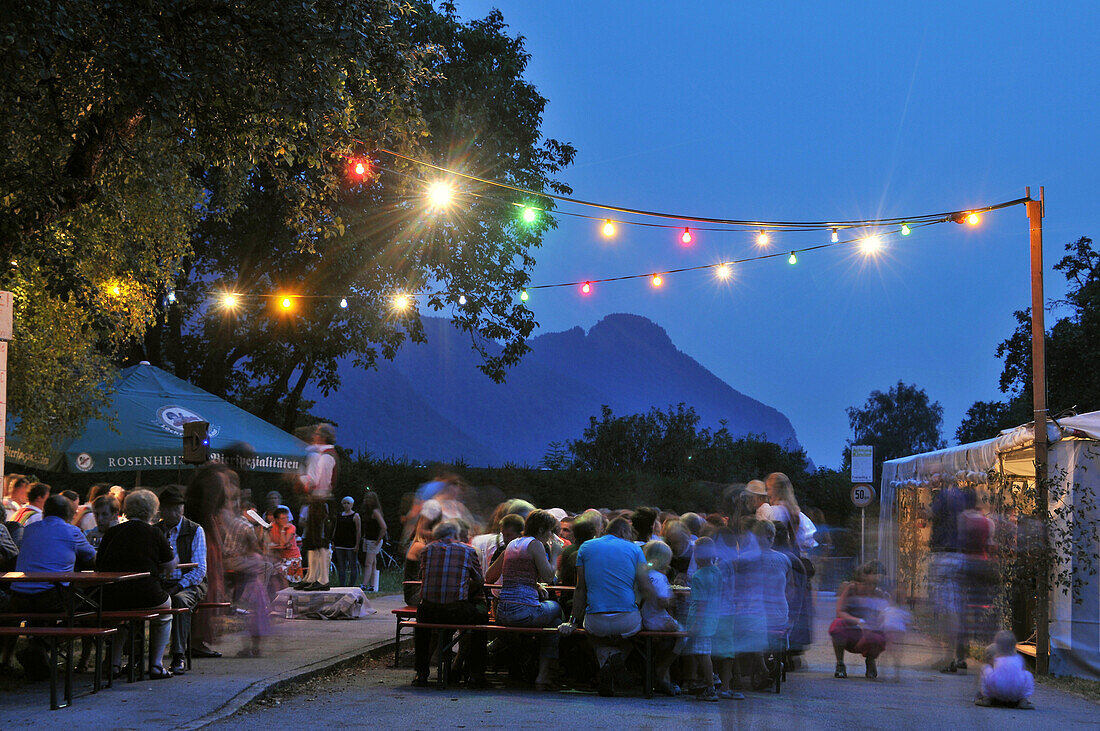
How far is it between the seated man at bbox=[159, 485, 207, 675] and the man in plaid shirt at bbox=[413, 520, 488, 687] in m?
1.98

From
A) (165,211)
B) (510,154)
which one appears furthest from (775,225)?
(510,154)

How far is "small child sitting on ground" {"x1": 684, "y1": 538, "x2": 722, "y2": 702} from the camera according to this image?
26.9 ft

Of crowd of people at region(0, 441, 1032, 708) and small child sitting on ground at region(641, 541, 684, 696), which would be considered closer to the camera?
crowd of people at region(0, 441, 1032, 708)

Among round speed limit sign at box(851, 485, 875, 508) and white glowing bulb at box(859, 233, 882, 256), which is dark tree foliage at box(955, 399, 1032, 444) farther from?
white glowing bulb at box(859, 233, 882, 256)

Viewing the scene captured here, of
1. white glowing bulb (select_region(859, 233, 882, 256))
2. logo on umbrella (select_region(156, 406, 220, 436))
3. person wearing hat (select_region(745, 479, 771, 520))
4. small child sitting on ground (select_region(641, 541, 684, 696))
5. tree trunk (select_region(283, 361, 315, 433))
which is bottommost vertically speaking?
small child sitting on ground (select_region(641, 541, 684, 696))

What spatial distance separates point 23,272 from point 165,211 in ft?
8.01

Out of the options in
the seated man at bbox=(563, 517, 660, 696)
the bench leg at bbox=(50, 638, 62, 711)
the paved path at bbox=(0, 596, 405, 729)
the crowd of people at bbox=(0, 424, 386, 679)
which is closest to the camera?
the paved path at bbox=(0, 596, 405, 729)

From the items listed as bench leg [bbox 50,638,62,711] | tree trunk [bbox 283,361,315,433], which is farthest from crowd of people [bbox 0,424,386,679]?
tree trunk [bbox 283,361,315,433]

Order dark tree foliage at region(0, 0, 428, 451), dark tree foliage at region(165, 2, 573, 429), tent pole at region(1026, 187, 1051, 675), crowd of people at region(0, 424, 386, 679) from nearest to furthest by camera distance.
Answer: crowd of people at region(0, 424, 386, 679) < dark tree foliage at region(0, 0, 428, 451) < tent pole at region(1026, 187, 1051, 675) < dark tree foliage at region(165, 2, 573, 429)

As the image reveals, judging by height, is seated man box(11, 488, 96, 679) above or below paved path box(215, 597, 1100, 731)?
above

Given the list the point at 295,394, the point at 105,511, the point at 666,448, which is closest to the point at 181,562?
the point at 105,511

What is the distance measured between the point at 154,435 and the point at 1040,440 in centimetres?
1315

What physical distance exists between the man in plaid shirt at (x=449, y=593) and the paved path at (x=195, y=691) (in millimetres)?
1056

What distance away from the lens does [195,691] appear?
26.1ft
